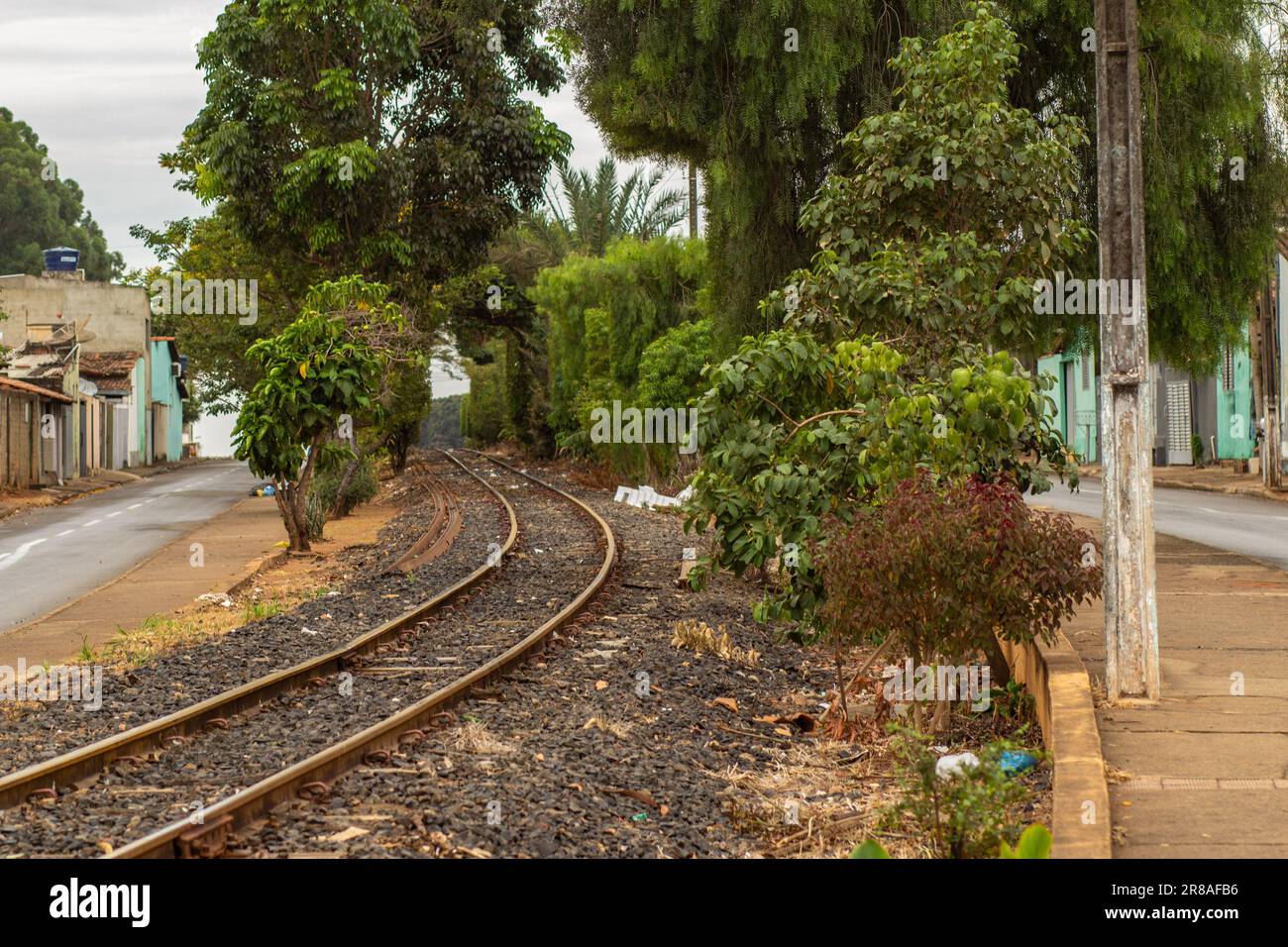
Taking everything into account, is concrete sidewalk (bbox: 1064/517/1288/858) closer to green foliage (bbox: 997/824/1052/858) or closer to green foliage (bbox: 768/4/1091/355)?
green foliage (bbox: 997/824/1052/858)

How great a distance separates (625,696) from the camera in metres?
9.77

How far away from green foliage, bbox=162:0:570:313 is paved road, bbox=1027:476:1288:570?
13.1 metres

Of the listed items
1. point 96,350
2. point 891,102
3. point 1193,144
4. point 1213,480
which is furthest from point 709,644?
point 96,350

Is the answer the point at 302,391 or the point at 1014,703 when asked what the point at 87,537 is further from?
the point at 1014,703

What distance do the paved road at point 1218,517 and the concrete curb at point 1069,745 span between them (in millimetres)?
7975

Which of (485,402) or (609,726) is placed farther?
(485,402)

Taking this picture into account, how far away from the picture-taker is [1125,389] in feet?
27.4

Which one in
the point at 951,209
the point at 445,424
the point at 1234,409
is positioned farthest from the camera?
the point at 445,424

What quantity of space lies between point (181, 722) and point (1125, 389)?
6014 millimetres

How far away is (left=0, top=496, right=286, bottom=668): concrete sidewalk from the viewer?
42.6 feet

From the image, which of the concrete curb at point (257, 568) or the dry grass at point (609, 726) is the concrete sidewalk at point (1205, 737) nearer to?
the dry grass at point (609, 726)

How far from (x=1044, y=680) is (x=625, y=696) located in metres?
2.87

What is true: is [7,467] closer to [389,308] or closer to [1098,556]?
[389,308]
